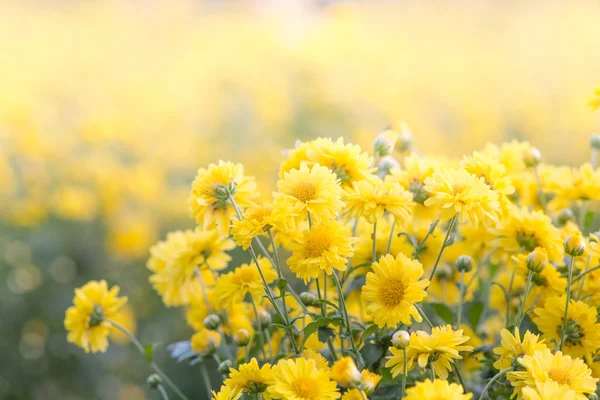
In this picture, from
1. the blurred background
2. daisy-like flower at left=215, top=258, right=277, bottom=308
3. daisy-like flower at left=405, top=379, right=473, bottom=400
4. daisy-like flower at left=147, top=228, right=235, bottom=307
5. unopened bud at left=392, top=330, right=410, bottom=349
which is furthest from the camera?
the blurred background

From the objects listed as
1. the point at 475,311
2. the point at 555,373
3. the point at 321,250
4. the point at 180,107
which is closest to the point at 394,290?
the point at 321,250

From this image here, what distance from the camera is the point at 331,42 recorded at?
546cm

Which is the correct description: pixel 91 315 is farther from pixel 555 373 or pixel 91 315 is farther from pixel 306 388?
pixel 555 373

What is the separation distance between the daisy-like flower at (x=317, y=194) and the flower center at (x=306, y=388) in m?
0.23

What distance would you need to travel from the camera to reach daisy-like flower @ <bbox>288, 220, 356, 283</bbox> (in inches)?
35.1

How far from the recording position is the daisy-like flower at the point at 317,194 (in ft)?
2.99

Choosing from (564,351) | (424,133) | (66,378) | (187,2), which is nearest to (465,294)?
(564,351)

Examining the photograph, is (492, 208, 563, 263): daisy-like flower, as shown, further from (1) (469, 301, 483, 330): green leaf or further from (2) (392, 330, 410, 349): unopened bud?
(2) (392, 330, 410, 349): unopened bud

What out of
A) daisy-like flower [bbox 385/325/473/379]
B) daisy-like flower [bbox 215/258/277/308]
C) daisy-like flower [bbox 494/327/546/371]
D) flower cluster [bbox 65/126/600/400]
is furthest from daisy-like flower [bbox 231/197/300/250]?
daisy-like flower [bbox 494/327/546/371]

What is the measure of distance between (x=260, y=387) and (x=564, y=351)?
48cm

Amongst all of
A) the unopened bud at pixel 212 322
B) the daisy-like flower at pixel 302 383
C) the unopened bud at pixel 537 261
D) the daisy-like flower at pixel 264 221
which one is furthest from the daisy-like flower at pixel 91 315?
the unopened bud at pixel 537 261

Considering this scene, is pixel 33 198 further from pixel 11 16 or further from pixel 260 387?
pixel 11 16

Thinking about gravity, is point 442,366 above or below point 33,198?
above

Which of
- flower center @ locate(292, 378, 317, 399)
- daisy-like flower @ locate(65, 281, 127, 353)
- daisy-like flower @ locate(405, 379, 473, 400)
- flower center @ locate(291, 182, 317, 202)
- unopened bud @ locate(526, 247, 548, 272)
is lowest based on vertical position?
daisy-like flower @ locate(65, 281, 127, 353)
